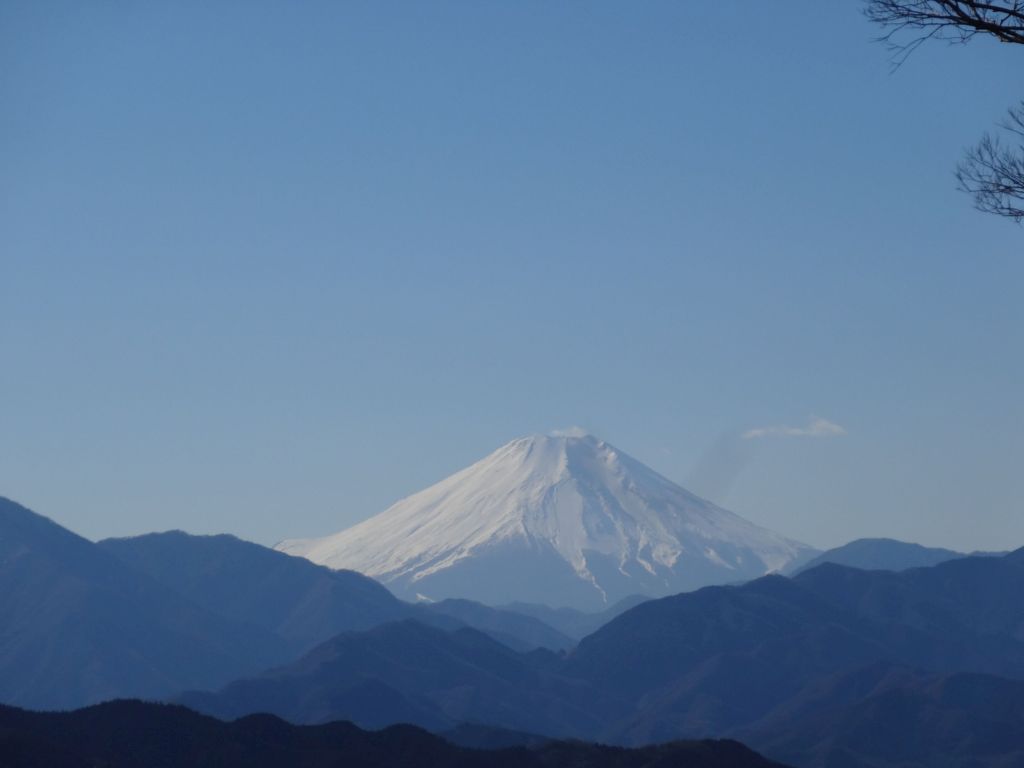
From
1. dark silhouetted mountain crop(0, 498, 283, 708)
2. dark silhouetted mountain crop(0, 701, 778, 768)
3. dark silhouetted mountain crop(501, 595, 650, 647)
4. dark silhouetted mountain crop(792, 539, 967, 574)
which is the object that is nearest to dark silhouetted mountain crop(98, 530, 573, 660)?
dark silhouetted mountain crop(0, 498, 283, 708)

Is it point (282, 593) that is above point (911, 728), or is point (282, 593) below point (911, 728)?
above

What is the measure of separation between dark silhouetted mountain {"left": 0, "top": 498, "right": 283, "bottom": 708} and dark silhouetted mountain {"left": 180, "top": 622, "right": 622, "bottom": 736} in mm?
16010

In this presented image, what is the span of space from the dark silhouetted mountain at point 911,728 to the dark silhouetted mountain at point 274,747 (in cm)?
3271

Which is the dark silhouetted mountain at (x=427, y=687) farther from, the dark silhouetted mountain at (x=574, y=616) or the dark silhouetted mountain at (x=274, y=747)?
the dark silhouetted mountain at (x=574, y=616)

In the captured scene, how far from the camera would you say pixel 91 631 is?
4466 inches

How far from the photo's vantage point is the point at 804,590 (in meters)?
125

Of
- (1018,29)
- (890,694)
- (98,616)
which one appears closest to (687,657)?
(890,694)

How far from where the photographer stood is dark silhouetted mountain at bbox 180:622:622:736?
8325 cm

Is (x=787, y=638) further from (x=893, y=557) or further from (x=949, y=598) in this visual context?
(x=893, y=557)

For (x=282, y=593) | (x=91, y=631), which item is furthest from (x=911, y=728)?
(x=282, y=593)

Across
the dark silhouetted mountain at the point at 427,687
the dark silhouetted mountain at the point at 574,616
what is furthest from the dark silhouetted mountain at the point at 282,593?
the dark silhouetted mountain at the point at 427,687

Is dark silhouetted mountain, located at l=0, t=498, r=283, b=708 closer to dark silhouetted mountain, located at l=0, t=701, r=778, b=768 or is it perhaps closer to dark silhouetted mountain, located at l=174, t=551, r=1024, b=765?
dark silhouetted mountain, located at l=174, t=551, r=1024, b=765

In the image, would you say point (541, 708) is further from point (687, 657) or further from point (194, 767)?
point (194, 767)

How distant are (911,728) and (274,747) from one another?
50012mm
